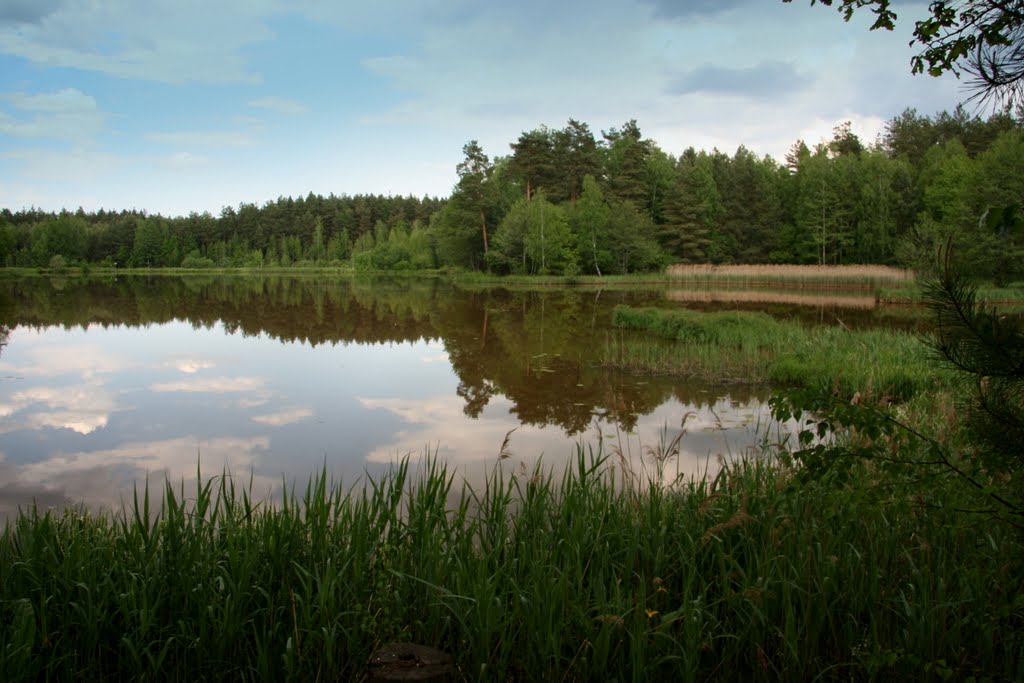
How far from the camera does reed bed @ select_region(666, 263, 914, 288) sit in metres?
41.6

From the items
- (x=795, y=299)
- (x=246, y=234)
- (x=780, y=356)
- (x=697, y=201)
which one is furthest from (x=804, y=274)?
(x=246, y=234)

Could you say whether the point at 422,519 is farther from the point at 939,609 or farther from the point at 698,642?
the point at 939,609

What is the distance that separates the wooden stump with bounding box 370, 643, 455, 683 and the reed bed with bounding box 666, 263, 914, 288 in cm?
4101

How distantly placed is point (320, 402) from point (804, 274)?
41948 mm

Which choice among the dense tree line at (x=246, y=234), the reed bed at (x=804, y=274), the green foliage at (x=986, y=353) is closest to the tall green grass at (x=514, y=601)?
the green foliage at (x=986, y=353)

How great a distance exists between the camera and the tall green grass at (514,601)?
10.1 feet

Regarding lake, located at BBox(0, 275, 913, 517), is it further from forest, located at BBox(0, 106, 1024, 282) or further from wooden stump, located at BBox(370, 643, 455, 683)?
forest, located at BBox(0, 106, 1024, 282)

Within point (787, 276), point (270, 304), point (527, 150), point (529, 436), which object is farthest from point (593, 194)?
point (529, 436)

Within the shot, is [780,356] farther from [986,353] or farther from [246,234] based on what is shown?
[246,234]

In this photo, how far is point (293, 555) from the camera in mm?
3824

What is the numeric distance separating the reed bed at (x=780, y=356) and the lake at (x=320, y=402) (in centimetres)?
85

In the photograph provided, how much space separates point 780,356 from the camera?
1409 centimetres

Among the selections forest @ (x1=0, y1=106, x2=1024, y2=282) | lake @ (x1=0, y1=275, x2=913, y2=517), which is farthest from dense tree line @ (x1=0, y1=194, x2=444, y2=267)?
lake @ (x1=0, y1=275, x2=913, y2=517)

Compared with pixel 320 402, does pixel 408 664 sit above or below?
above
